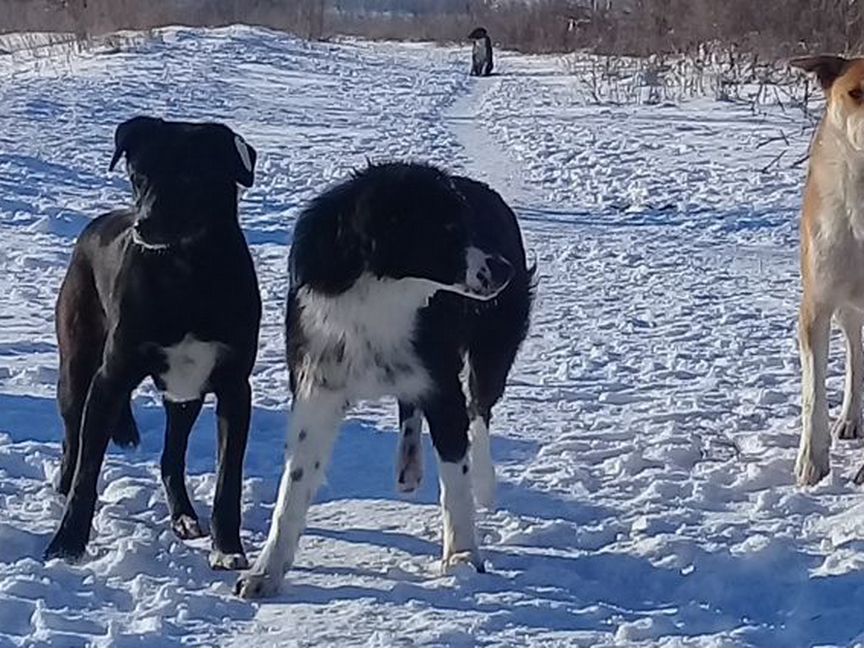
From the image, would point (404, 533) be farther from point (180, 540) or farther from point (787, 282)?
point (787, 282)

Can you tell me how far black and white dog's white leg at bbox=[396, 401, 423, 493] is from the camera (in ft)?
16.4

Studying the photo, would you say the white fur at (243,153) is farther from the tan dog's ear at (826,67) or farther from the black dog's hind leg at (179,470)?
the tan dog's ear at (826,67)

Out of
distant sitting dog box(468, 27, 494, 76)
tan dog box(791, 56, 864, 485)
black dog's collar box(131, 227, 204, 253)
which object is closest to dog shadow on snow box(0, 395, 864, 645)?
tan dog box(791, 56, 864, 485)

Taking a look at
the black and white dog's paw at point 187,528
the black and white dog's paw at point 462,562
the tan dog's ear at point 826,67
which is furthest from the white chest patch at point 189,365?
the tan dog's ear at point 826,67

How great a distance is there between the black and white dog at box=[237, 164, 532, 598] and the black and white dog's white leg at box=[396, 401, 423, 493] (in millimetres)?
598

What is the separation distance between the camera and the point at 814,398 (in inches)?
200

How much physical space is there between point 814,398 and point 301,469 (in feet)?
6.24

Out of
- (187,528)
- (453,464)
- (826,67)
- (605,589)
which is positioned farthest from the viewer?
(826,67)

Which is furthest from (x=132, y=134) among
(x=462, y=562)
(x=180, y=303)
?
(x=462, y=562)

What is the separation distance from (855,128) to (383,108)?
57.9ft

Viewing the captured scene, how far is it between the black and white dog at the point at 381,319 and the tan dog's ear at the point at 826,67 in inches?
62.3

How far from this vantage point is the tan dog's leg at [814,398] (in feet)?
16.4

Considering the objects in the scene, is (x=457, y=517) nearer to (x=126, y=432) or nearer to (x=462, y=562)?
(x=462, y=562)

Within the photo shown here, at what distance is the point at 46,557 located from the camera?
14.1 feet
